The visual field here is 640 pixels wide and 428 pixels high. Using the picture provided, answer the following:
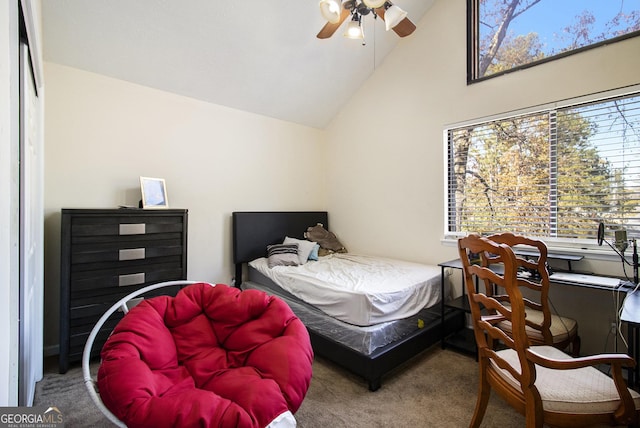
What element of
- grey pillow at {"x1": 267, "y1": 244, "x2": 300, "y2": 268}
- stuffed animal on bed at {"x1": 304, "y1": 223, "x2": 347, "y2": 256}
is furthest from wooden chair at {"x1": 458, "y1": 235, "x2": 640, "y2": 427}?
stuffed animal on bed at {"x1": 304, "y1": 223, "x2": 347, "y2": 256}

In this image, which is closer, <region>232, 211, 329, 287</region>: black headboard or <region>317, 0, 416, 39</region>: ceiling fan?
<region>317, 0, 416, 39</region>: ceiling fan

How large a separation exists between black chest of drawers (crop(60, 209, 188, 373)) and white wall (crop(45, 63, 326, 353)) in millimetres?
397

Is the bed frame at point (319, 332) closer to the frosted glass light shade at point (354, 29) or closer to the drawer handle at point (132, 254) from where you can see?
the drawer handle at point (132, 254)

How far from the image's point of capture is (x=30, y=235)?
1.76 metres

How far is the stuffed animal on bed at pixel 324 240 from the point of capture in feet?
12.9

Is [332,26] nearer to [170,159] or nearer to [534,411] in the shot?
[170,159]

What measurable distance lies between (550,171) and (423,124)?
4.22 feet

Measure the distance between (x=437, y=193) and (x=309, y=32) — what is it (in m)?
2.13

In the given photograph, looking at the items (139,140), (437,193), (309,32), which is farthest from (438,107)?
(139,140)

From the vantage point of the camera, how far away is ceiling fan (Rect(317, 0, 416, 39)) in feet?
6.60

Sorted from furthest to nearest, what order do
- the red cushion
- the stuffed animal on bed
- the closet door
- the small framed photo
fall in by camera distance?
the stuffed animal on bed, the small framed photo, the closet door, the red cushion

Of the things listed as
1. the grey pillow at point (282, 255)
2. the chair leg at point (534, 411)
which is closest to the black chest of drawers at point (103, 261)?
the grey pillow at point (282, 255)

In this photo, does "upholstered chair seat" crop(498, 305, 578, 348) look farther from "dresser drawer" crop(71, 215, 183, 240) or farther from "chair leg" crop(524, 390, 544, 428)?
"dresser drawer" crop(71, 215, 183, 240)

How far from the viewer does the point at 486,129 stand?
116 inches
